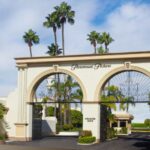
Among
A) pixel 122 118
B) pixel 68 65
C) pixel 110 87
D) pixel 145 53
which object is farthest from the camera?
pixel 122 118

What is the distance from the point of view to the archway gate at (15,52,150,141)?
34375 mm

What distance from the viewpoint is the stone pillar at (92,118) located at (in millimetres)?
35000

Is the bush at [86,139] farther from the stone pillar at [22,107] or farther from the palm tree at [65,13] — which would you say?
the palm tree at [65,13]

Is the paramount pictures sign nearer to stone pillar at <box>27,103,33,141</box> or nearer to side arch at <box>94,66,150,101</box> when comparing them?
side arch at <box>94,66,150,101</box>

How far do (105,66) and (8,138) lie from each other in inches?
444

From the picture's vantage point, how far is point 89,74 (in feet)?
117

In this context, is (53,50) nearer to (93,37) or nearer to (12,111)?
(93,37)

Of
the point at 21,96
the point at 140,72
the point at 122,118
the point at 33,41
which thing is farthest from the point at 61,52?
the point at 140,72

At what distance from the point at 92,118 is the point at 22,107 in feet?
21.8

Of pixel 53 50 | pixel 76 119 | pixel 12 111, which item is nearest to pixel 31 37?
pixel 53 50

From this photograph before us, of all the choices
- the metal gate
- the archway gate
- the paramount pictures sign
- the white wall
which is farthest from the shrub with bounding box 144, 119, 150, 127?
the paramount pictures sign

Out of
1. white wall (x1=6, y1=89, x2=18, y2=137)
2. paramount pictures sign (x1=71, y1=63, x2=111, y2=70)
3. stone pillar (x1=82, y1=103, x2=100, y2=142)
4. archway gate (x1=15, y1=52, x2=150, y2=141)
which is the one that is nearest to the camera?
archway gate (x1=15, y1=52, x2=150, y2=141)

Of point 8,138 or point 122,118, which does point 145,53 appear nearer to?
point 8,138

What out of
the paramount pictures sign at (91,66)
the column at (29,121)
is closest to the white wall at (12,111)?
the column at (29,121)
